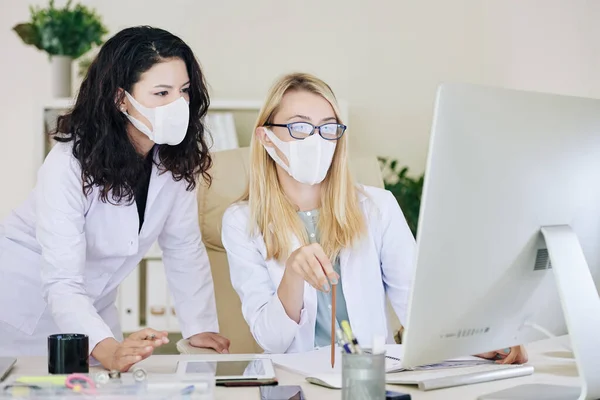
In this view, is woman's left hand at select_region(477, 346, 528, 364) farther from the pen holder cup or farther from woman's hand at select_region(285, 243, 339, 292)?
the pen holder cup

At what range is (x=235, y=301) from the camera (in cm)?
203

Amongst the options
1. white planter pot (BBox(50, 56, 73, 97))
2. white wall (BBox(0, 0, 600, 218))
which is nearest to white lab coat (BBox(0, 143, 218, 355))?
white planter pot (BBox(50, 56, 73, 97))

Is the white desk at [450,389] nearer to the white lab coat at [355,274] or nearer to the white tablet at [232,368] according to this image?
the white tablet at [232,368]

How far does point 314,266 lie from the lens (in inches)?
47.0

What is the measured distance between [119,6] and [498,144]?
2802mm

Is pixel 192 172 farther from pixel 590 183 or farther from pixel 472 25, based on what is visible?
pixel 472 25

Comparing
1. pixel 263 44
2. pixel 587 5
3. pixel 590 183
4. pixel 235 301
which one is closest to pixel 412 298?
pixel 590 183

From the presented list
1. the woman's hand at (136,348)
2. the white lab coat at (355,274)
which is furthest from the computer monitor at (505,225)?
the white lab coat at (355,274)

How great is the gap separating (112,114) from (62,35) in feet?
5.19

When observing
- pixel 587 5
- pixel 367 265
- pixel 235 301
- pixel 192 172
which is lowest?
pixel 235 301

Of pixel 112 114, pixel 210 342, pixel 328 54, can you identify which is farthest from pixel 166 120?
pixel 328 54

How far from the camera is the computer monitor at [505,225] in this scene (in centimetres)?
91

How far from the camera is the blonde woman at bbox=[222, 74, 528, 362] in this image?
169 centimetres

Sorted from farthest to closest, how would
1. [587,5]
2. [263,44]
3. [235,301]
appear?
[263,44]
[587,5]
[235,301]
